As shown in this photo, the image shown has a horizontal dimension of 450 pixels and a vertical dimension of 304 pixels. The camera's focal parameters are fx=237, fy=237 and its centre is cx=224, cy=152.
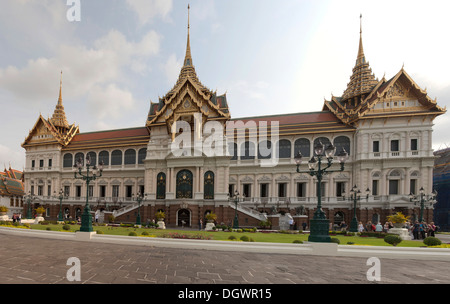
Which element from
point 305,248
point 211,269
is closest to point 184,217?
point 305,248

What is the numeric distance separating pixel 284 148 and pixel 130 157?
24.5 m

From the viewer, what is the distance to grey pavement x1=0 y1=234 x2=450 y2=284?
6.53 meters

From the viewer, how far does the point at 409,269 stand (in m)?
8.39

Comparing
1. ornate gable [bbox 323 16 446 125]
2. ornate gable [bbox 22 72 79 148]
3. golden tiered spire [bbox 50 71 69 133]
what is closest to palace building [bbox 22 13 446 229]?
ornate gable [bbox 323 16 446 125]

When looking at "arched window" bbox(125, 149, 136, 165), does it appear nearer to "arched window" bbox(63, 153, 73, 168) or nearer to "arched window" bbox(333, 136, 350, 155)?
"arched window" bbox(63, 153, 73, 168)

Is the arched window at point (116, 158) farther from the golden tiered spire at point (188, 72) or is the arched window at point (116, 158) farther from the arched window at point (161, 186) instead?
the golden tiered spire at point (188, 72)

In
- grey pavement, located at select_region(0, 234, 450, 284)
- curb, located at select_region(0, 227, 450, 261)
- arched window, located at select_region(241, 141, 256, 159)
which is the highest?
arched window, located at select_region(241, 141, 256, 159)

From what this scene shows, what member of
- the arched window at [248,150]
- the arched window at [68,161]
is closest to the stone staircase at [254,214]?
the arched window at [248,150]

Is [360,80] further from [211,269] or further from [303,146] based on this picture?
[211,269]

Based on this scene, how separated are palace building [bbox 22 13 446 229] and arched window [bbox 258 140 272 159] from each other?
14 cm

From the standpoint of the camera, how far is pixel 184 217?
30297 millimetres

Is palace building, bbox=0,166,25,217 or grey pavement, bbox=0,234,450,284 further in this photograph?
palace building, bbox=0,166,25,217

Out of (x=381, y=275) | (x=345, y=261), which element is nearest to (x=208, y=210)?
(x=345, y=261)

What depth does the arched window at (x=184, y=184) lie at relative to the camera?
101 ft
